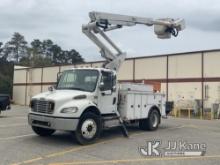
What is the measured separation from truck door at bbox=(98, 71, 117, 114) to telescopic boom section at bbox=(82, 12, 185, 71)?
1.71m

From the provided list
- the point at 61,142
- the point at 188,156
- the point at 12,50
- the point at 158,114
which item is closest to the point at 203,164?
the point at 188,156

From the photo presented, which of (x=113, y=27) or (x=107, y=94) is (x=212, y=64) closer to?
(x=113, y=27)

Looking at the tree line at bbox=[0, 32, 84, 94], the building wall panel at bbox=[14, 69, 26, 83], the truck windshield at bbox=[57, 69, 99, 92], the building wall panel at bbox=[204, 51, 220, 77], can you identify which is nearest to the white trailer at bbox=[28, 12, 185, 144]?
the truck windshield at bbox=[57, 69, 99, 92]

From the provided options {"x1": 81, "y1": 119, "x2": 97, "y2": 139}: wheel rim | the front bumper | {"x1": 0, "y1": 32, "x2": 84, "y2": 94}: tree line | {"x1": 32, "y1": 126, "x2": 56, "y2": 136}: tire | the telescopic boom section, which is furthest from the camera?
{"x1": 0, "y1": 32, "x2": 84, "y2": 94}: tree line

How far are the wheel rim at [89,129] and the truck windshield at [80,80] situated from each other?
1184 mm

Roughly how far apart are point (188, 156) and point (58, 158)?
3.50m

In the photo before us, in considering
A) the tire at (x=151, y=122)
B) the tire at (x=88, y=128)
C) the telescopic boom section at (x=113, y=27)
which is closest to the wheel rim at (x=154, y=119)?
the tire at (x=151, y=122)

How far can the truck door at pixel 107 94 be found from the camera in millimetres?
14148

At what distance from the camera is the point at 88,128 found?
43.2 ft

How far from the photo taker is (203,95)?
103 feet

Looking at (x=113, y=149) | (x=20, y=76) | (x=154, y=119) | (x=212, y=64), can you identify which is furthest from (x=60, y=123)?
(x=20, y=76)

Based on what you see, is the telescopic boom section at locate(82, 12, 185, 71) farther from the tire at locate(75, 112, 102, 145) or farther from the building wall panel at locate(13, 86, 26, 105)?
the building wall panel at locate(13, 86, 26, 105)

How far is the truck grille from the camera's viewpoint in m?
12.9

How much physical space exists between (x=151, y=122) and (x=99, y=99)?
12.8 ft
